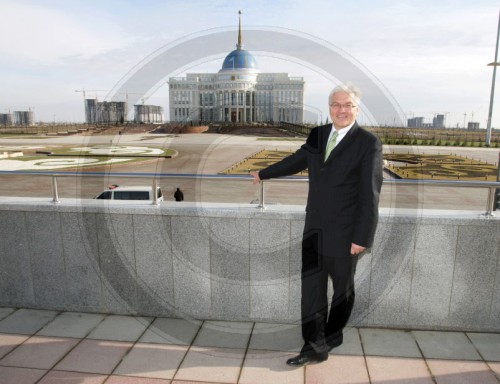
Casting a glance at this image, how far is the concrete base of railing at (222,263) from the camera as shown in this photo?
3.72m

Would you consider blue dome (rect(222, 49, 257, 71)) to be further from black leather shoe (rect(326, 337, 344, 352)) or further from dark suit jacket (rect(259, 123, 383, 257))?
black leather shoe (rect(326, 337, 344, 352))

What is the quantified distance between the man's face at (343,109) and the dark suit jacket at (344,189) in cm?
8

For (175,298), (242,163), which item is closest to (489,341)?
(175,298)

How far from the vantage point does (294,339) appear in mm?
3789

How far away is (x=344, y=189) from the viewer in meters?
2.93

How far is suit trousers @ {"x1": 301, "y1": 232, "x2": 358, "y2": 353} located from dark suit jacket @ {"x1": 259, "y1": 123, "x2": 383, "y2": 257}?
104mm

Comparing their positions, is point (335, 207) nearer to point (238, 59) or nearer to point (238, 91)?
point (238, 59)

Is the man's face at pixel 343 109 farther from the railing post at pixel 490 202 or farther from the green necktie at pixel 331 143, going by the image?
the railing post at pixel 490 202

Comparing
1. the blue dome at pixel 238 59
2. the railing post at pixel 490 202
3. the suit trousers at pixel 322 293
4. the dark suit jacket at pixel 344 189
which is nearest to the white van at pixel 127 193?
the blue dome at pixel 238 59

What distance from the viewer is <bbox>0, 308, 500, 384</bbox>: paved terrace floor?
3.19 m

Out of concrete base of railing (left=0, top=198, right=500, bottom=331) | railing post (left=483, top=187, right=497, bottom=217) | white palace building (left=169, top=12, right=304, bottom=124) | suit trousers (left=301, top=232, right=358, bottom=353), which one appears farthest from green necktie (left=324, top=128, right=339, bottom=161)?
white palace building (left=169, top=12, right=304, bottom=124)

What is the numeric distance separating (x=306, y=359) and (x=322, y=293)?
61 cm

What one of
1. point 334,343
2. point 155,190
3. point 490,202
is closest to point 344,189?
point 334,343

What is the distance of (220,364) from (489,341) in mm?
2584
